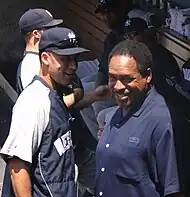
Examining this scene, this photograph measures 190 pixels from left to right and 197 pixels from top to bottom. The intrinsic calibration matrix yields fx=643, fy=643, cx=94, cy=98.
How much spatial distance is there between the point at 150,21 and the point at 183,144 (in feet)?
9.42

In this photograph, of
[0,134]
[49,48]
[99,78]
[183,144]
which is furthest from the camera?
[0,134]

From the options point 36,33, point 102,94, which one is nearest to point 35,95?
point 102,94

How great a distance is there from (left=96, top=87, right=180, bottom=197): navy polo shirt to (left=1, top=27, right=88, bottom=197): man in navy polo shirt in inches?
10.9

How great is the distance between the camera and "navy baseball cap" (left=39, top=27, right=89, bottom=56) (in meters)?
3.86

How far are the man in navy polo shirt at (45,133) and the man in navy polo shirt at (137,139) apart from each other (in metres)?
0.27

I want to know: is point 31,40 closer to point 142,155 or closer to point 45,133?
point 45,133

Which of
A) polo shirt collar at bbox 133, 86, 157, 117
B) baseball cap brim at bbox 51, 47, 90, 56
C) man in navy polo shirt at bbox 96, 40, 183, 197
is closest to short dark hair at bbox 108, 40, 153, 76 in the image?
man in navy polo shirt at bbox 96, 40, 183, 197

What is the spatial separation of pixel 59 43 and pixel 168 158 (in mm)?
1033

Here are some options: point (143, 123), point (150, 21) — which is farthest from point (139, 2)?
point (143, 123)

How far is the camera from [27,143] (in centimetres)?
364

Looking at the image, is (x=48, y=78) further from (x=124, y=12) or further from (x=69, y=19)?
(x=69, y=19)

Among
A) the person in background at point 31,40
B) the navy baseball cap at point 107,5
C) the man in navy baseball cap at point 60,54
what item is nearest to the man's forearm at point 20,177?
the man in navy baseball cap at point 60,54

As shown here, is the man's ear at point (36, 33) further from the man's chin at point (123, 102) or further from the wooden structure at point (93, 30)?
the wooden structure at point (93, 30)

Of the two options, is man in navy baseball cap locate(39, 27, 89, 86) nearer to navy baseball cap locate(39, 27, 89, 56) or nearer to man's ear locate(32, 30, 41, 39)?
navy baseball cap locate(39, 27, 89, 56)
